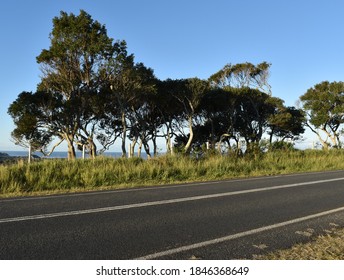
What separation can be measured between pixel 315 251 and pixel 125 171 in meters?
10.0

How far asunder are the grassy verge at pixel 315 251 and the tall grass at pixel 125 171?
25.0 ft

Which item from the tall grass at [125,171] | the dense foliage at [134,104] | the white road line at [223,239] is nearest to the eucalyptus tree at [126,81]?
the dense foliage at [134,104]

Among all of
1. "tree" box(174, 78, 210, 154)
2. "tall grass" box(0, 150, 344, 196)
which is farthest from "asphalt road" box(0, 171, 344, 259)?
"tree" box(174, 78, 210, 154)

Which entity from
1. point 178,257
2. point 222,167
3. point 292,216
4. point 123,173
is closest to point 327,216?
point 292,216

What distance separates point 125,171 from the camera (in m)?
14.2

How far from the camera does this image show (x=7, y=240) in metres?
5.39

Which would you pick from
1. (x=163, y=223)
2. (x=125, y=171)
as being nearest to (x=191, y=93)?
(x=125, y=171)

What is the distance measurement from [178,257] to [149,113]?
112ft

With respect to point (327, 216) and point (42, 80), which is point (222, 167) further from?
point (42, 80)

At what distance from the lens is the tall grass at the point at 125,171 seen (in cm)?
1170

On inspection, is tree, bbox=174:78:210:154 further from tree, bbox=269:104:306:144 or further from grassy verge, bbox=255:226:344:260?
grassy verge, bbox=255:226:344:260

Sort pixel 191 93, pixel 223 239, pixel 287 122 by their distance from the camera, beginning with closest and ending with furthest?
pixel 223 239, pixel 191 93, pixel 287 122

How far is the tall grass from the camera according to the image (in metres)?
11.7

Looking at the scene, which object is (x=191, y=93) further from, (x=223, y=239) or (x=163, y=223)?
(x=223, y=239)
